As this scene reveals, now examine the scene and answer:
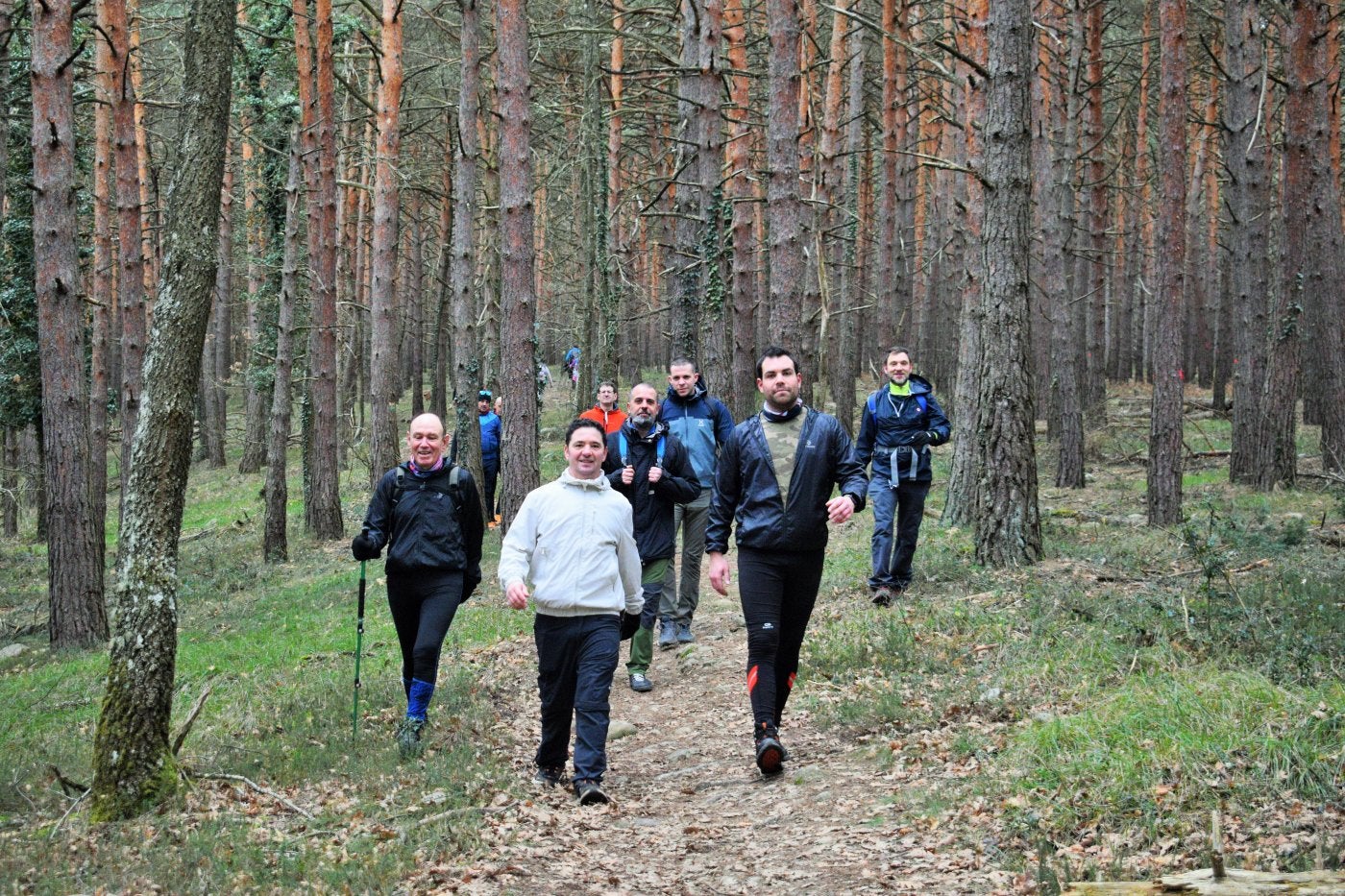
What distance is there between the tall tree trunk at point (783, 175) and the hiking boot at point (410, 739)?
7.52 m

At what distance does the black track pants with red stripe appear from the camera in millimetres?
6676

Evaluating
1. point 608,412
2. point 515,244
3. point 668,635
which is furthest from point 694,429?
point 515,244

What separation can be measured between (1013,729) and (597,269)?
659 inches

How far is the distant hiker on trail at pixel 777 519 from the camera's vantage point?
6652 millimetres

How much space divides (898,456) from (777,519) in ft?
12.3

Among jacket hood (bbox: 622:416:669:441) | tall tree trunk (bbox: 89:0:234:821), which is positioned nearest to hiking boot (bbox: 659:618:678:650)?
jacket hood (bbox: 622:416:669:441)

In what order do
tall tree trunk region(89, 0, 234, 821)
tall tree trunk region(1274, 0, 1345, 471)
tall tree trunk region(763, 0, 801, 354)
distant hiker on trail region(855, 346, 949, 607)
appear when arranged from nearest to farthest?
tall tree trunk region(89, 0, 234, 821), distant hiker on trail region(855, 346, 949, 607), tall tree trunk region(763, 0, 801, 354), tall tree trunk region(1274, 0, 1345, 471)

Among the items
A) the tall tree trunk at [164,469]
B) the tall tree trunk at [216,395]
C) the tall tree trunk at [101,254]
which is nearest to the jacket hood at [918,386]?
the tall tree trunk at [164,469]

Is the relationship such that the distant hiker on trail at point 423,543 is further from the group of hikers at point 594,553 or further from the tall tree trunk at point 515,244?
the tall tree trunk at point 515,244

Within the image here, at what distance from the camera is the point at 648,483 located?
894cm

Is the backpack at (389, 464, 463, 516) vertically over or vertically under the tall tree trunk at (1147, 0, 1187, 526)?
under

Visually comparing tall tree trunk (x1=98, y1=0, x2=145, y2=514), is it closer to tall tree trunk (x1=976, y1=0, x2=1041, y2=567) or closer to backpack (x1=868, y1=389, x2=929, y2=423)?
backpack (x1=868, y1=389, x2=929, y2=423)

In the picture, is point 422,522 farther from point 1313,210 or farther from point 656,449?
point 1313,210

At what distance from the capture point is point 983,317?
10.4 meters
